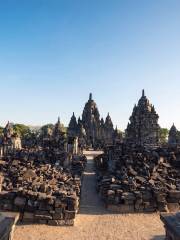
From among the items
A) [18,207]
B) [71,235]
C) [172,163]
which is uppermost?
[172,163]

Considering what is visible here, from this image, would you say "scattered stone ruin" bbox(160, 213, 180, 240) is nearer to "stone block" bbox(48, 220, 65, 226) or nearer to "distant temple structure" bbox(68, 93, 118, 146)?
"stone block" bbox(48, 220, 65, 226)

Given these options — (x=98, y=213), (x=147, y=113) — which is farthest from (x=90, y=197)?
(x=147, y=113)

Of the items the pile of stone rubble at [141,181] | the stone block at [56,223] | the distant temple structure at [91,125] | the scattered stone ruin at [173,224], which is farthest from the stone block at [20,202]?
the distant temple structure at [91,125]

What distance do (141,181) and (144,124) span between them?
95.9 feet

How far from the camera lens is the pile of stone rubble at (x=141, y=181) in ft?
41.3

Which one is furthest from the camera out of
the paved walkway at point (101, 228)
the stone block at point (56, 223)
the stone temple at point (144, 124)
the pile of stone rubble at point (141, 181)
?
the stone temple at point (144, 124)

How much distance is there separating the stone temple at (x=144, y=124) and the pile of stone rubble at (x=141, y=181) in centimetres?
2206

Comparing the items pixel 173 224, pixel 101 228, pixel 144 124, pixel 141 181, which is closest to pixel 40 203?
pixel 101 228

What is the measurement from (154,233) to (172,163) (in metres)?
10.0

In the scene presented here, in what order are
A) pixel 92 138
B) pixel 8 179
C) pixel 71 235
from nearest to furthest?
pixel 71 235
pixel 8 179
pixel 92 138

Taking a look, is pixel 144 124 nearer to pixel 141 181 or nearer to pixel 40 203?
pixel 141 181

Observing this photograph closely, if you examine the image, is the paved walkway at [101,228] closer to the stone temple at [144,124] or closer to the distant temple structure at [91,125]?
the stone temple at [144,124]

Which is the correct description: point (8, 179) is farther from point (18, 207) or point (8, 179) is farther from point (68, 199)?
point (68, 199)

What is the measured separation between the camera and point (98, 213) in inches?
473
